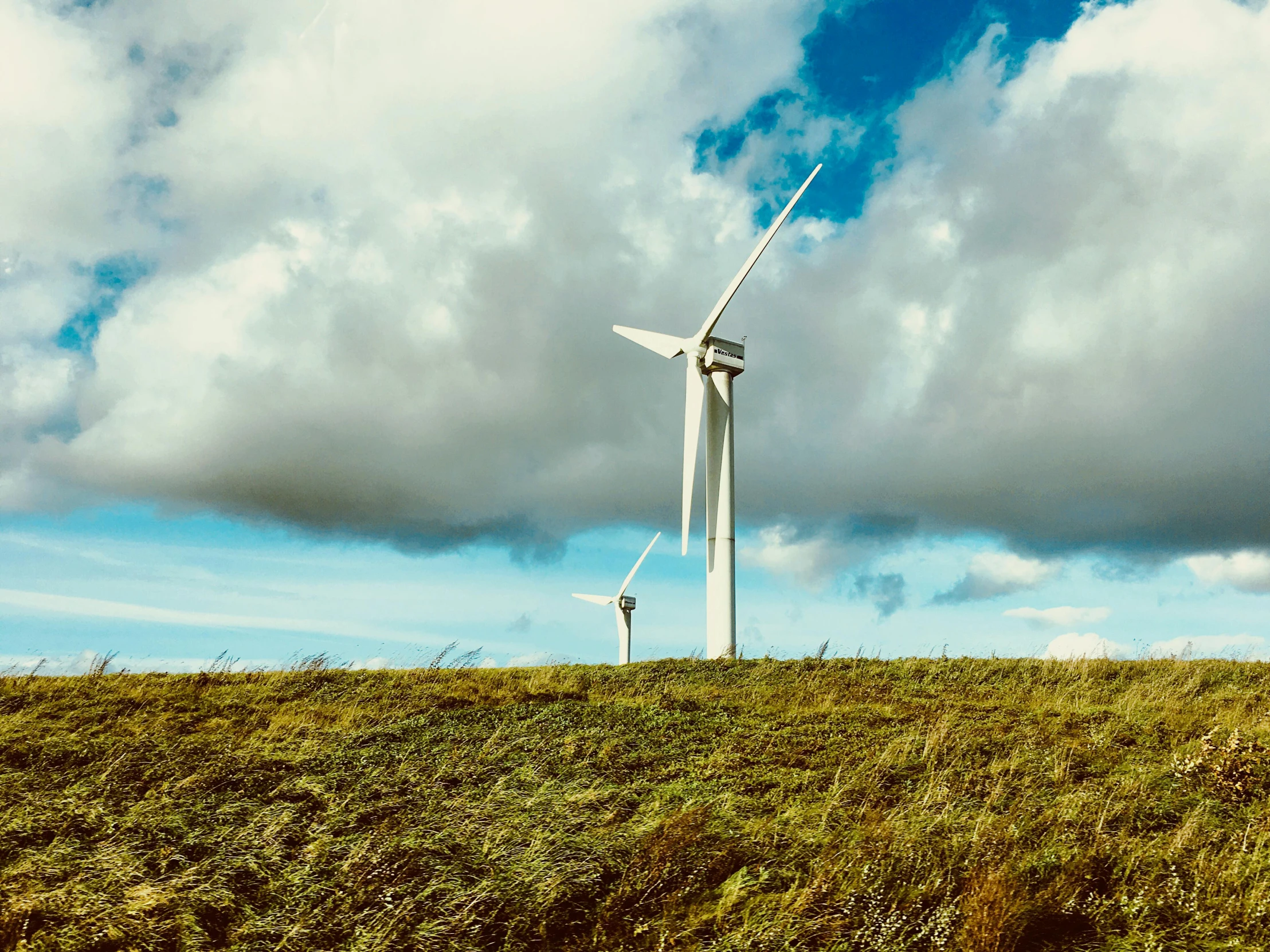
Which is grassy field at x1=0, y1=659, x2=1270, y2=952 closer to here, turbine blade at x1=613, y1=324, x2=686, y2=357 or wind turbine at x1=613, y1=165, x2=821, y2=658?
wind turbine at x1=613, y1=165, x2=821, y2=658

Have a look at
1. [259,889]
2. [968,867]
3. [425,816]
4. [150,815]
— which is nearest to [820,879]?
[968,867]

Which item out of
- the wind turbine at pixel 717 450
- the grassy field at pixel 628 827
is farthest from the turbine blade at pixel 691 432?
the grassy field at pixel 628 827

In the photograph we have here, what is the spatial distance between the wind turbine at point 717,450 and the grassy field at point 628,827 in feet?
33.4

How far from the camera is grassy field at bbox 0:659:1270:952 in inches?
292

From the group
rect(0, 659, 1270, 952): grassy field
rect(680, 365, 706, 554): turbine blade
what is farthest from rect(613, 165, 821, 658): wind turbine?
rect(0, 659, 1270, 952): grassy field

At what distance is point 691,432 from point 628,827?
63.9 feet

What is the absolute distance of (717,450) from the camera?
91.6 feet

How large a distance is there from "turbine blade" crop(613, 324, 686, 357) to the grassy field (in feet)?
55.3

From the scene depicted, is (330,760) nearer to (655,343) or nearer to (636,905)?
(636,905)

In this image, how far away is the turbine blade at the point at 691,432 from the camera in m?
27.0

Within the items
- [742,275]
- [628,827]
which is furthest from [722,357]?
[628,827]

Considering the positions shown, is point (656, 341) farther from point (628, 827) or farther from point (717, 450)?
point (628, 827)

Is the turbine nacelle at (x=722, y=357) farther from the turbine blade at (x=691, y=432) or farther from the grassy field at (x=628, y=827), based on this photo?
the grassy field at (x=628, y=827)

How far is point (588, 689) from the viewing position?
19453mm
